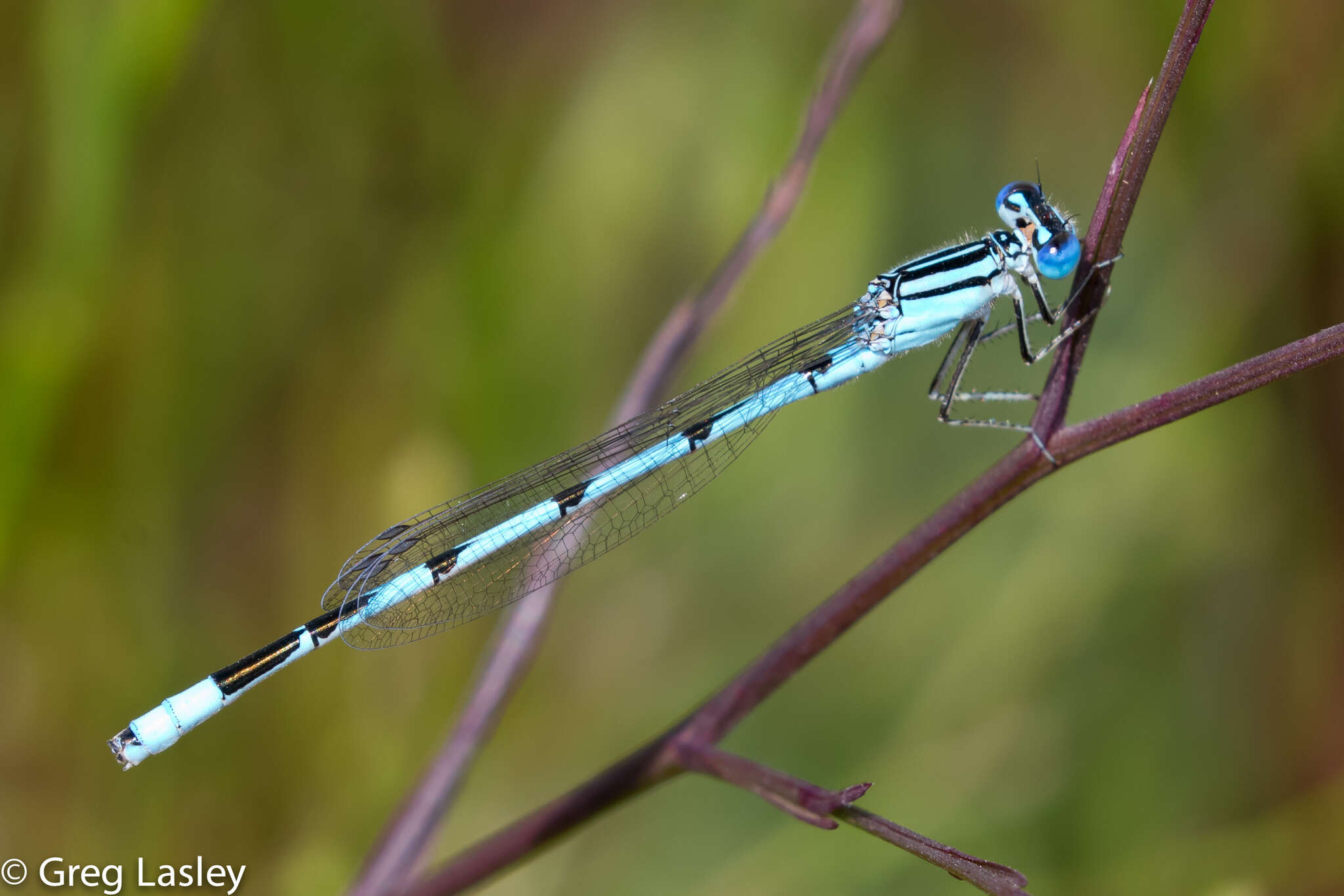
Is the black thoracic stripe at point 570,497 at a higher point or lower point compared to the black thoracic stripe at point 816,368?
lower

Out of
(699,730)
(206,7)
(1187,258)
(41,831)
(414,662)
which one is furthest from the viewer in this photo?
(1187,258)

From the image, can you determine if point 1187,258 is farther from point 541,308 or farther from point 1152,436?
point 541,308

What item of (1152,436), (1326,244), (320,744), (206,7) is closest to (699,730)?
(320,744)

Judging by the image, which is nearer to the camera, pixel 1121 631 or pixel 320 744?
pixel 320 744

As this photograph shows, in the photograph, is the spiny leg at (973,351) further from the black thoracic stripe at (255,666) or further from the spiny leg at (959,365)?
the black thoracic stripe at (255,666)

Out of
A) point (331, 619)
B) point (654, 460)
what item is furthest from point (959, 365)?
point (331, 619)

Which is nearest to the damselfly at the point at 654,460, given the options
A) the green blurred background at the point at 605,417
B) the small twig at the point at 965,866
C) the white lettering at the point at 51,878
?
the green blurred background at the point at 605,417
